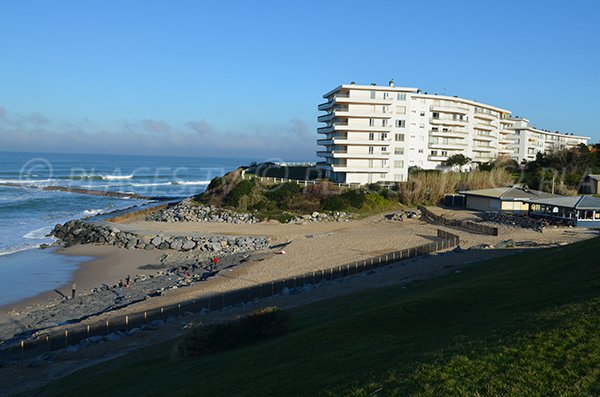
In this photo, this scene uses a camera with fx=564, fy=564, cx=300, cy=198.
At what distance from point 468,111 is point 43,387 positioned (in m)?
76.7

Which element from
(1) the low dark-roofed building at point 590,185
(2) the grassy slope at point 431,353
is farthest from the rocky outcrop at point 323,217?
(2) the grassy slope at point 431,353

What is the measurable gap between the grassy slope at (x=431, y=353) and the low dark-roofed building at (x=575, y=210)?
2566 cm

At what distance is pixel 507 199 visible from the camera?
5178 centimetres

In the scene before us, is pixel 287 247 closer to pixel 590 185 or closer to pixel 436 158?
pixel 590 185

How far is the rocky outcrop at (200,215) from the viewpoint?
188 feet

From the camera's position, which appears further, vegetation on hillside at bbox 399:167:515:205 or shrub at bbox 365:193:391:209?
vegetation on hillside at bbox 399:167:515:205

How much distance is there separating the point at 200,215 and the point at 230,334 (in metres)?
44.6

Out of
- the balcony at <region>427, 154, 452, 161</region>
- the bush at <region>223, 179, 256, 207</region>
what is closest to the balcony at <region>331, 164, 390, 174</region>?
the bush at <region>223, 179, 256, 207</region>

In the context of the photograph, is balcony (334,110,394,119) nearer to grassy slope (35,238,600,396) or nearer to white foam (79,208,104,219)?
white foam (79,208,104,219)

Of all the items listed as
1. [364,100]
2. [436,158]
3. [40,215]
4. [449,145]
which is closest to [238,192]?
[364,100]

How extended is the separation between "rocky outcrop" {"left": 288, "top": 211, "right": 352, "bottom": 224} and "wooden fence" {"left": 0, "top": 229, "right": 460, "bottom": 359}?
71.5 ft

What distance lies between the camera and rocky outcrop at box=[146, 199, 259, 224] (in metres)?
57.3

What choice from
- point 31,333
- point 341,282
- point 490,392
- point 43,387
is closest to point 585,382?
point 490,392

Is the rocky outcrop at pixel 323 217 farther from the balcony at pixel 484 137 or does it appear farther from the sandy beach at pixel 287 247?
the balcony at pixel 484 137
